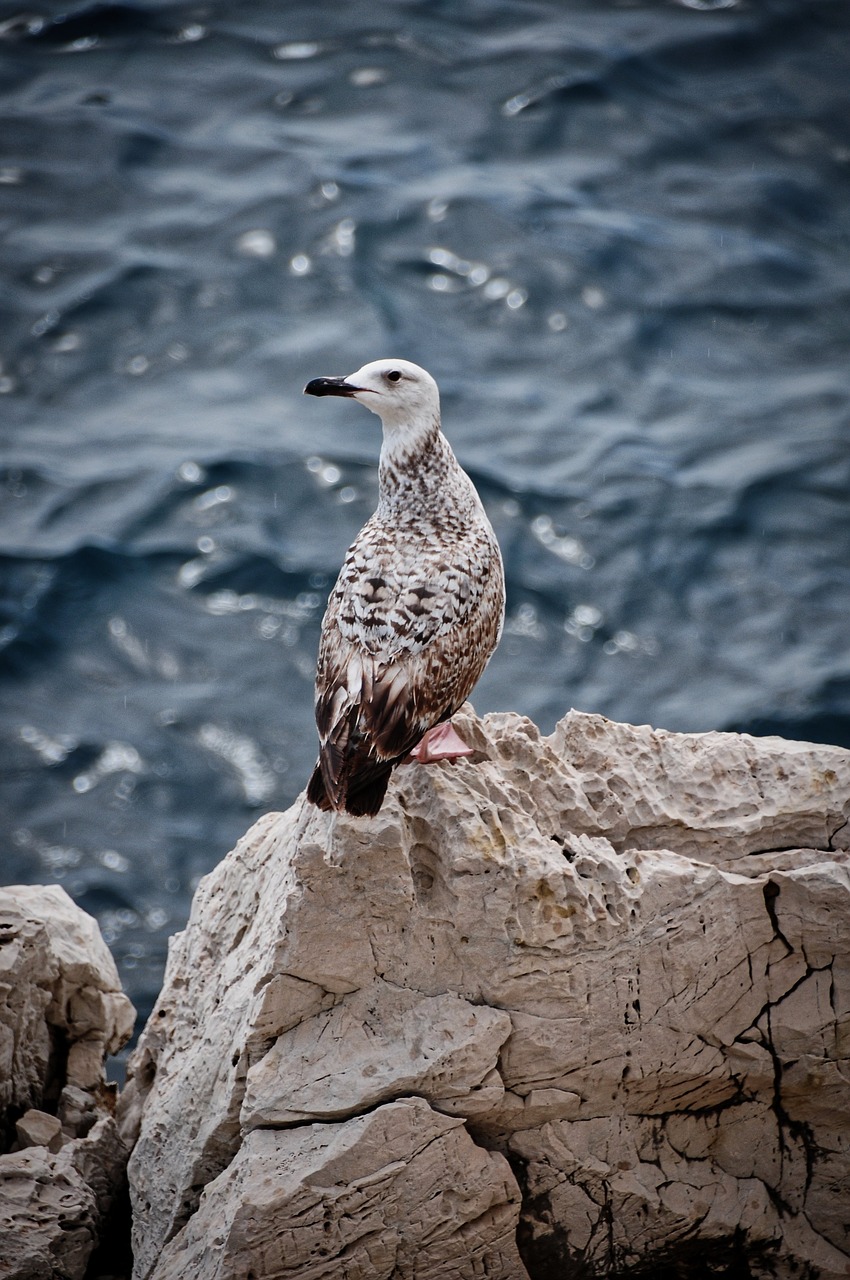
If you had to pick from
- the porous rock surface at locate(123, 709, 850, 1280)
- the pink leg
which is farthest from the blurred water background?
the pink leg

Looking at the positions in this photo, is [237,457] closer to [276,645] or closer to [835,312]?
[276,645]

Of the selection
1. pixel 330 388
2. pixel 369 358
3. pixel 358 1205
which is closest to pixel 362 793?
pixel 358 1205

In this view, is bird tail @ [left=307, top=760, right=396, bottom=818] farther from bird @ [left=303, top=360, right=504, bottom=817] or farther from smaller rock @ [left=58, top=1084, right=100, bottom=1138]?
smaller rock @ [left=58, top=1084, right=100, bottom=1138]

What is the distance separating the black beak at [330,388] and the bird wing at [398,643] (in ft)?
1.75

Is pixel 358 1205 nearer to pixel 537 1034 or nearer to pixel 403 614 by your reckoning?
pixel 537 1034

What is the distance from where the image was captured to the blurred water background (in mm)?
10164

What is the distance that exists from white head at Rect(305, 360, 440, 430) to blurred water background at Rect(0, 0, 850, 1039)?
15.1 ft

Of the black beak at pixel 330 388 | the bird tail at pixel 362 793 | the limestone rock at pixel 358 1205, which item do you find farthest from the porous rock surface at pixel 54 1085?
the black beak at pixel 330 388

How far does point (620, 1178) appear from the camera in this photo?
4.91 meters

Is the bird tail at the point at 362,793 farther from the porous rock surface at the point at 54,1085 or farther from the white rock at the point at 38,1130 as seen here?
the white rock at the point at 38,1130

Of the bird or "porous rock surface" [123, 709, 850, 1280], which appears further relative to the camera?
"porous rock surface" [123, 709, 850, 1280]

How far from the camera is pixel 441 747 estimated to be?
482 centimetres

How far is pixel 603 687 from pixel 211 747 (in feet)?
9.58

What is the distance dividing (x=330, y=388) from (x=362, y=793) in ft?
5.15
